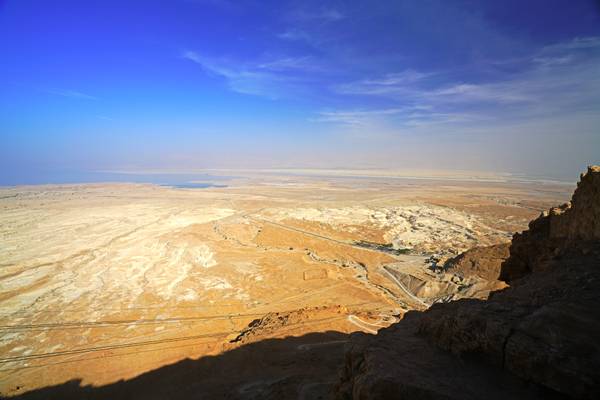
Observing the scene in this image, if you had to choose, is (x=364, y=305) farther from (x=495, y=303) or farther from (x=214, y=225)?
(x=214, y=225)

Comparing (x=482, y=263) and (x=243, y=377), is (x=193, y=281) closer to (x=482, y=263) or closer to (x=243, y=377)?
(x=243, y=377)

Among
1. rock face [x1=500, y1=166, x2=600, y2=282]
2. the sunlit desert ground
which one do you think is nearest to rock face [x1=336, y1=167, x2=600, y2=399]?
rock face [x1=500, y1=166, x2=600, y2=282]

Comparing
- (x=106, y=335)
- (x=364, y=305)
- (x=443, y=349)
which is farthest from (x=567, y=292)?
(x=106, y=335)

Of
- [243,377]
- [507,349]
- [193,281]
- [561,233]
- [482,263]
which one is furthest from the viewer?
[193,281]

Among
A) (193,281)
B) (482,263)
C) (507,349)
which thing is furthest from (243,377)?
(482,263)

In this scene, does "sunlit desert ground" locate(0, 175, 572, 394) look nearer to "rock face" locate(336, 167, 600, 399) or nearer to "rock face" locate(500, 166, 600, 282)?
"rock face" locate(500, 166, 600, 282)

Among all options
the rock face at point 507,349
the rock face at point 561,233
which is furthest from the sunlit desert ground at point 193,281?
the rock face at point 507,349
